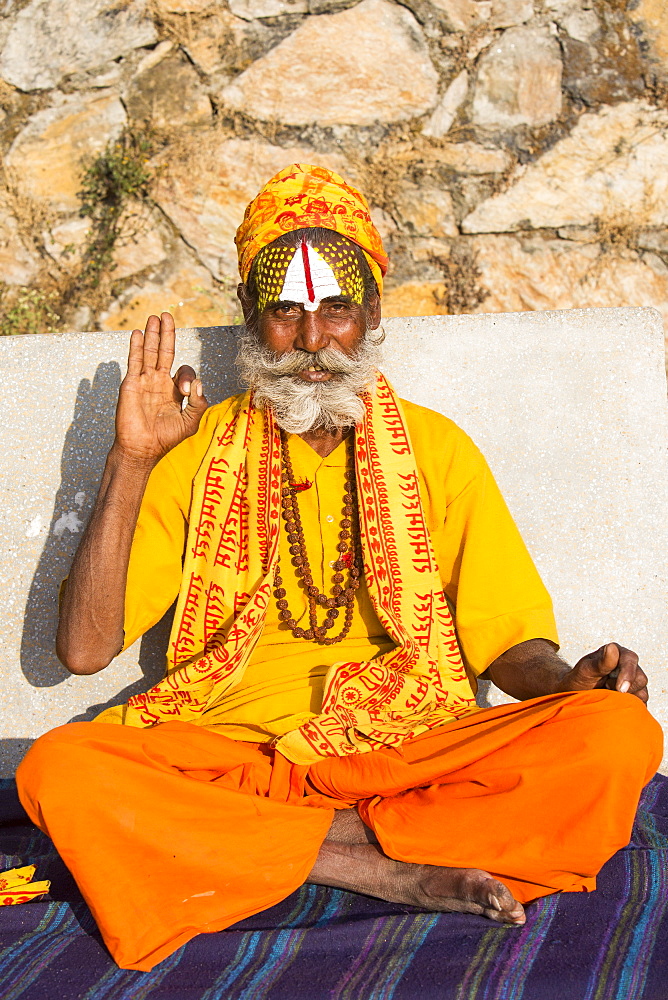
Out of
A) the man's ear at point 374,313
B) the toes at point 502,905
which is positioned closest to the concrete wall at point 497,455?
the man's ear at point 374,313

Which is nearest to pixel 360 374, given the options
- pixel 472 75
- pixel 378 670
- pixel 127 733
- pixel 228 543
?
pixel 228 543

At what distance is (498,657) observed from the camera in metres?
2.75

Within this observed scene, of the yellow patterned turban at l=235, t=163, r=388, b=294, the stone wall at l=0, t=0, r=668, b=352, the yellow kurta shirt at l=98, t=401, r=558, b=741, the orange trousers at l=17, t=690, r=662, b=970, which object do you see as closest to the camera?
the orange trousers at l=17, t=690, r=662, b=970

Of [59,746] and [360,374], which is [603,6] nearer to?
[360,374]

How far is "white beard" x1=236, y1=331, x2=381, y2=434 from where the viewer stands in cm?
277

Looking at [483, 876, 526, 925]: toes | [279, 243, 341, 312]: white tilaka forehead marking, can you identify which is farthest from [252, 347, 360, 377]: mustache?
[483, 876, 526, 925]: toes

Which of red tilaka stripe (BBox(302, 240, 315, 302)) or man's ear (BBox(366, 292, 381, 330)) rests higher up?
red tilaka stripe (BBox(302, 240, 315, 302))

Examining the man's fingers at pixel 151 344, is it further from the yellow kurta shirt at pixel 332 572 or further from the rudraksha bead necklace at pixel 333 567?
the rudraksha bead necklace at pixel 333 567

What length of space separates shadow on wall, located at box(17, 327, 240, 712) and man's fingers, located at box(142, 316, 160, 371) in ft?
2.12

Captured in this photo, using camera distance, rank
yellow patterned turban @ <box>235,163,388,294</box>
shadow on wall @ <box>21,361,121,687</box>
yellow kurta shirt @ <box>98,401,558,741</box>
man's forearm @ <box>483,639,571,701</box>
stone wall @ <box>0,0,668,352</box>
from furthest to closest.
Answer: stone wall @ <box>0,0,668,352</box>
shadow on wall @ <box>21,361,121,687</box>
yellow patterned turban @ <box>235,163,388,294</box>
yellow kurta shirt @ <box>98,401,558,741</box>
man's forearm @ <box>483,639,571,701</box>

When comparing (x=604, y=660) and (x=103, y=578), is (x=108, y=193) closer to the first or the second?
(x=103, y=578)

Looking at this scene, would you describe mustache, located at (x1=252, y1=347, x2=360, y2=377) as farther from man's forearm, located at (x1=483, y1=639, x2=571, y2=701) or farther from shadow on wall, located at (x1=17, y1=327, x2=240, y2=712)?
man's forearm, located at (x1=483, y1=639, x2=571, y2=701)

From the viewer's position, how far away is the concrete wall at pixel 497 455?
3.35 metres

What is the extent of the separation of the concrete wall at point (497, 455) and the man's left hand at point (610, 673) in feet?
3.00
